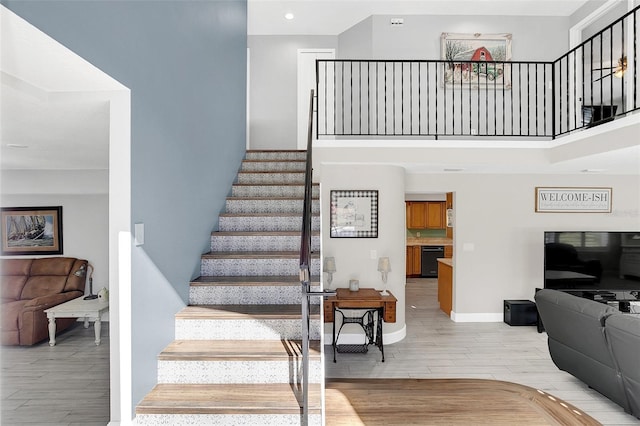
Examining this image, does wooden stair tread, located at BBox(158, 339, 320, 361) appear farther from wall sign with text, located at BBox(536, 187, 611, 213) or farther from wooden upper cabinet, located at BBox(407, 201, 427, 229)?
wooden upper cabinet, located at BBox(407, 201, 427, 229)

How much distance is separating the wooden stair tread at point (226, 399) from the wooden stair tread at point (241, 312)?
0.44m

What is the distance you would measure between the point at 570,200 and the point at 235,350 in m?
6.31

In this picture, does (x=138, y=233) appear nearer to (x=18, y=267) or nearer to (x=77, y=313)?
(x=77, y=313)

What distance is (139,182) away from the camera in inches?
80.5

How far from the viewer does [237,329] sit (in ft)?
8.28

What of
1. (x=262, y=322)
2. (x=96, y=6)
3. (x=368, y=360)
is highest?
(x=96, y=6)

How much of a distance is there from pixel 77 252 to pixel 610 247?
8664mm

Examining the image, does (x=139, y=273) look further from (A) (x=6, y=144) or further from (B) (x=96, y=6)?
(A) (x=6, y=144)

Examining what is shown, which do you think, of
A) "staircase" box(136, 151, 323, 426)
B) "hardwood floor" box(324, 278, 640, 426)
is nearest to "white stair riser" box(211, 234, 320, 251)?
"staircase" box(136, 151, 323, 426)

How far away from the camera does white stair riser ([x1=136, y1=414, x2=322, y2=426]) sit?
2.00 m

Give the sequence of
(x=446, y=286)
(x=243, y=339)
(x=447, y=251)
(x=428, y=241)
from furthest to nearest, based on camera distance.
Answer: (x=428, y=241), (x=447, y=251), (x=446, y=286), (x=243, y=339)

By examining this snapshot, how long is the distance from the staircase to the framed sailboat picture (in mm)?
4041

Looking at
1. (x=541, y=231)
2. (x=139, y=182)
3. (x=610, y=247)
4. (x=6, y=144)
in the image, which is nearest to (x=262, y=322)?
(x=139, y=182)

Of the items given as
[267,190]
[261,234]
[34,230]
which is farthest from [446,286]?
[34,230]
